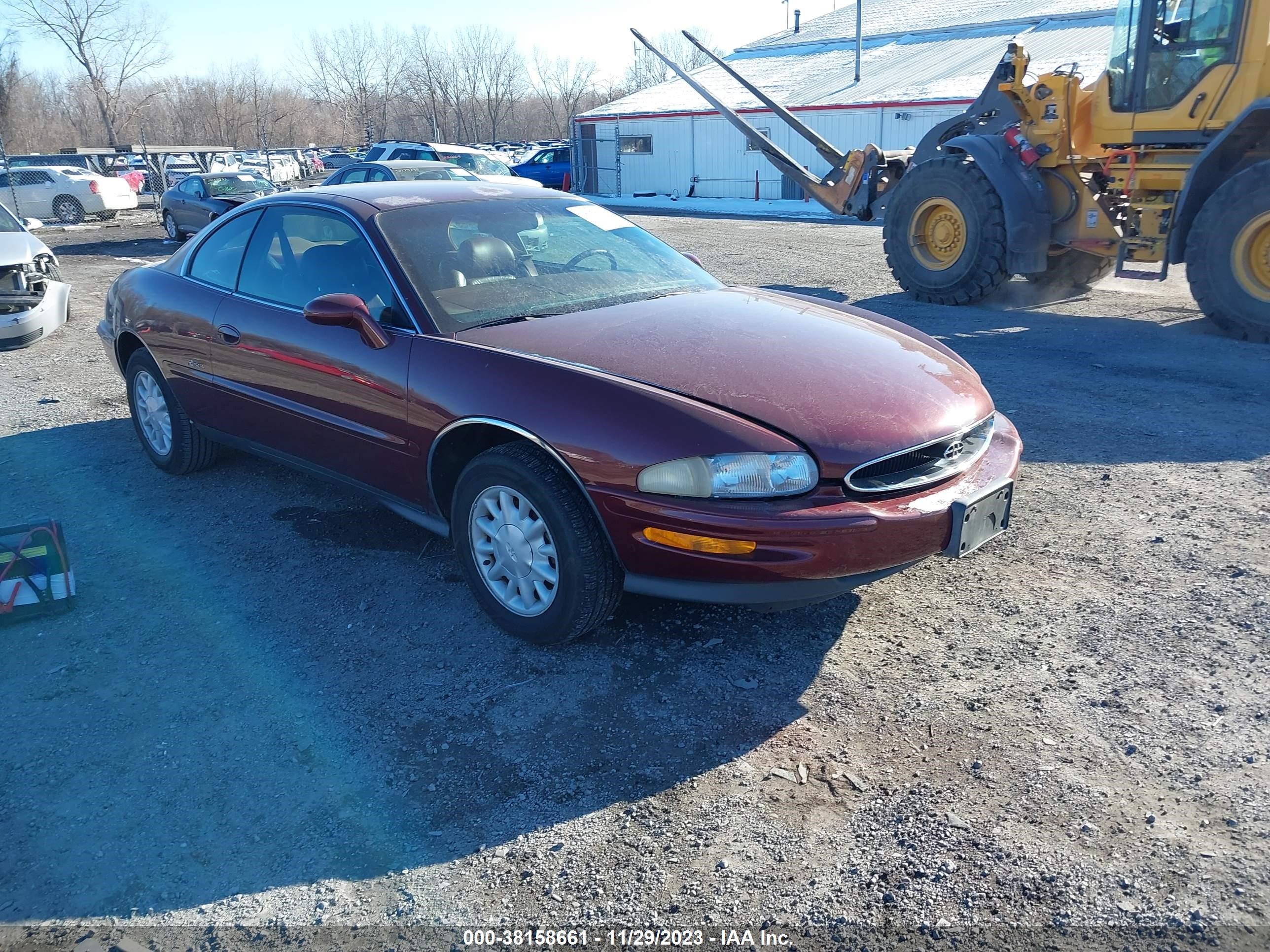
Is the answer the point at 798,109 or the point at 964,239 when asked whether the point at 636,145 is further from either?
the point at 964,239

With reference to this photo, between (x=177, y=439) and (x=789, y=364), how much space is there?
142 inches

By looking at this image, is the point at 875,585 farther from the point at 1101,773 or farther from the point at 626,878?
the point at 626,878

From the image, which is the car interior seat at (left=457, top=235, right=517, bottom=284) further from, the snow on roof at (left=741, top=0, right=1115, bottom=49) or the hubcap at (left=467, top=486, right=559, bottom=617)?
the snow on roof at (left=741, top=0, right=1115, bottom=49)

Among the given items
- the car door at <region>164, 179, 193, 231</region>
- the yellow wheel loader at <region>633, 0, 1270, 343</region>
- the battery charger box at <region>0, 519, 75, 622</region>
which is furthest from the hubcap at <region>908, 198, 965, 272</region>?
the car door at <region>164, 179, 193, 231</region>

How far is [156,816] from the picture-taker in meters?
2.66

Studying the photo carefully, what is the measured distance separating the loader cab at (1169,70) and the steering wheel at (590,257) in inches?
248

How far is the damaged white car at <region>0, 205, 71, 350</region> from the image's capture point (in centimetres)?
904

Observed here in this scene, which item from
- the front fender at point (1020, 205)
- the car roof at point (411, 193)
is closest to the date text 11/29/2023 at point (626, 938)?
the car roof at point (411, 193)

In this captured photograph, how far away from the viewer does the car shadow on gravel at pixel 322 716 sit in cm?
254

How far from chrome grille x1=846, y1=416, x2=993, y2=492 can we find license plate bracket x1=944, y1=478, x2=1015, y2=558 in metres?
0.13

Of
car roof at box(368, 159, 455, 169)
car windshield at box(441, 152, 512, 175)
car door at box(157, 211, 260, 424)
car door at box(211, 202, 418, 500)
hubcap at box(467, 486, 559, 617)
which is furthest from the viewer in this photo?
car windshield at box(441, 152, 512, 175)

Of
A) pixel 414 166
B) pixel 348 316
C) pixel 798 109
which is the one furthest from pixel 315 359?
pixel 798 109

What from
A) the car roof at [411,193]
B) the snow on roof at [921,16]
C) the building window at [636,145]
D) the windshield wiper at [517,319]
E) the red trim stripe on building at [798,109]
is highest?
the snow on roof at [921,16]

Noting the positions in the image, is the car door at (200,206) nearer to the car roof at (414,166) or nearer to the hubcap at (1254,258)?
the car roof at (414,166)
